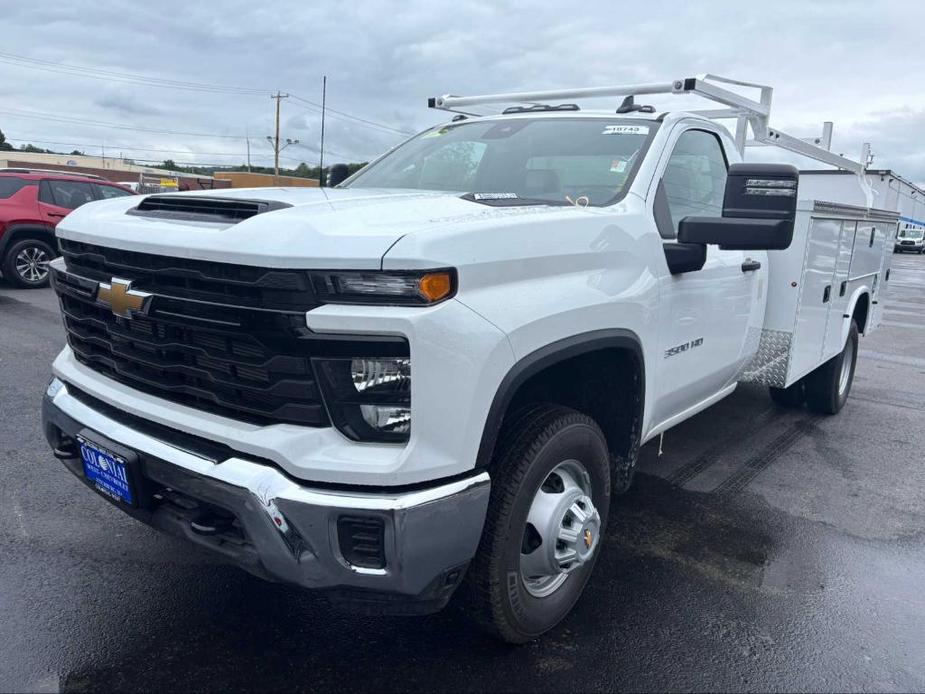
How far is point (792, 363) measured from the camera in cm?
464

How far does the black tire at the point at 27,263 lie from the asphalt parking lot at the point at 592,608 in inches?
311

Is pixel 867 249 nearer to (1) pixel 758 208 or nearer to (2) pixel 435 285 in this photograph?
(1) pixel 758 208

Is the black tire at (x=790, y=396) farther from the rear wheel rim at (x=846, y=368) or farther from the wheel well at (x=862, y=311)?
the wheel well at (x=862, y=311)

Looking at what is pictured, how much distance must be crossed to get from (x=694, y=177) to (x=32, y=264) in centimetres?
1107

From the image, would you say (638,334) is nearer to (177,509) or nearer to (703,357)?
(703,357)

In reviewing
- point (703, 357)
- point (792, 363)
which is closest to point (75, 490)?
point (703, 357)

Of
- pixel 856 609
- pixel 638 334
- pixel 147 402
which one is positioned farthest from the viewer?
pixel 856 609

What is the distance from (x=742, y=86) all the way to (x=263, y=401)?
395 centimetres

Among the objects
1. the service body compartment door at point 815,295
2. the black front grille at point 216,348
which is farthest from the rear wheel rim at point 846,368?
the black front grille at point 216,348

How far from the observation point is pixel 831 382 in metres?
5.94

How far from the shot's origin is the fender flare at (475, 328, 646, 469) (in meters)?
2.30

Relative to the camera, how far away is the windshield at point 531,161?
340 cm

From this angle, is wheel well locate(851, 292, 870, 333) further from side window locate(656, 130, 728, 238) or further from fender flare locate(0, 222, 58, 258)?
fender flare locate(0, 222, 58, 258)

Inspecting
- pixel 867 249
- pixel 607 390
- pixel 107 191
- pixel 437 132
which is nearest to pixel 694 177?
pixel 607 390
